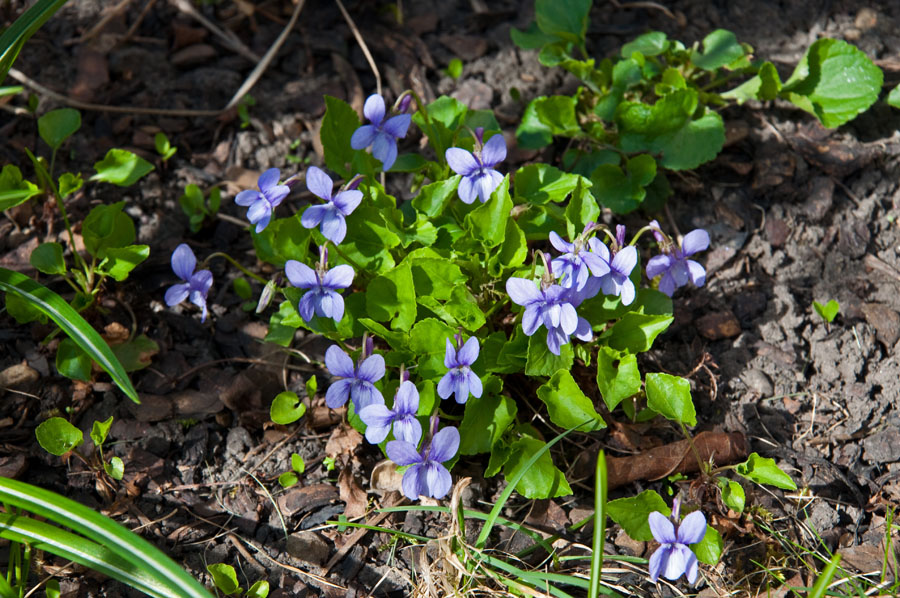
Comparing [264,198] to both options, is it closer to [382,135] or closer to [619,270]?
[382,135]

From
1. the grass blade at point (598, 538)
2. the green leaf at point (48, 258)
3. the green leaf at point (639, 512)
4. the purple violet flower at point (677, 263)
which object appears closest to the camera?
the grass blade at point (598, 538)

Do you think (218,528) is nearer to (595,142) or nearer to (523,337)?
(523,337)

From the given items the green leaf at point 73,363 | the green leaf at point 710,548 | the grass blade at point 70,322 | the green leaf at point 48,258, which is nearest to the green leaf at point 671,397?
the green leaf at point 710,548

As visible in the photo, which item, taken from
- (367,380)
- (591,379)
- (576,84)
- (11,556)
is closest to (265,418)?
(367,380)

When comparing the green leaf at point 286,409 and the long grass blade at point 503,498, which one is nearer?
the long grass blade at point 503,498

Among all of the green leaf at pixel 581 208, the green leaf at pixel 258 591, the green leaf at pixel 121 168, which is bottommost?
the green leaf at pixel 258 591

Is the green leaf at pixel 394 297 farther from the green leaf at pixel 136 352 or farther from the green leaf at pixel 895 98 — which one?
the green leaf at pixel 895 98

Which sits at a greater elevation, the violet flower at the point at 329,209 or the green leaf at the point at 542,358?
the violet flower at the point at 329,209
